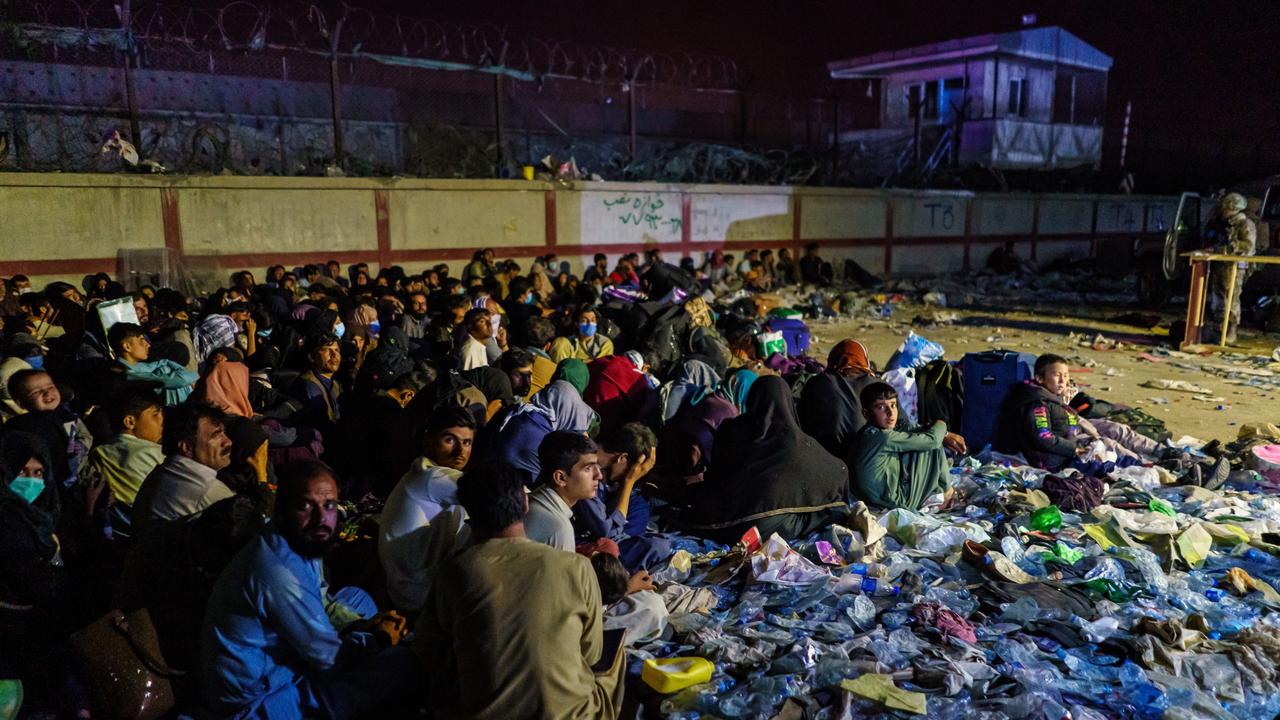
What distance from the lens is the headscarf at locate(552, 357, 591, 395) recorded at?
5727 mm

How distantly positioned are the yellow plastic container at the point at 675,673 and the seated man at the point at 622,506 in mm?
898

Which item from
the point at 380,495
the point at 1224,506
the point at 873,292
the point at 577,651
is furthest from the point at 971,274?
the point at 577,651

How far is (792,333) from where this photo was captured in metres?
8.35

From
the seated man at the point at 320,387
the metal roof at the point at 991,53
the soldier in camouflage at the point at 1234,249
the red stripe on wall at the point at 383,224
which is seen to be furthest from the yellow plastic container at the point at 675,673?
the metal roof at the point at 991,53

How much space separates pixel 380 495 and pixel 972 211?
19102 mm

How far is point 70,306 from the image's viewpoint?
754 centimetres

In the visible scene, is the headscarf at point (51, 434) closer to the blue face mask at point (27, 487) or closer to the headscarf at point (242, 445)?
the blue face mask at point (27, 487)

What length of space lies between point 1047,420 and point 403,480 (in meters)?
4.14

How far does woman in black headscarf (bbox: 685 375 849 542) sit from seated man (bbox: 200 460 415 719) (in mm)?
2161

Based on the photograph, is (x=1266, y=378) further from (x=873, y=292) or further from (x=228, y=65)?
(x=228, y=65)

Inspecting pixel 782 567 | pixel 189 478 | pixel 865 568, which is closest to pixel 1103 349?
pixel 865 568

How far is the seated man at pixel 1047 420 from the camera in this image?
547 centimetres

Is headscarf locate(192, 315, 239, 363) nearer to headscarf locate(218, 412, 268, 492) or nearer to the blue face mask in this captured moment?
headscarf locate(218, 412, 268, 492)

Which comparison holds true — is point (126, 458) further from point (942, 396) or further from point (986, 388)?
point (986, 388)
